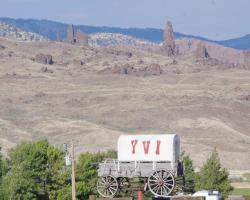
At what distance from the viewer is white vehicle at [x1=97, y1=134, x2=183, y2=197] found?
39656 mm

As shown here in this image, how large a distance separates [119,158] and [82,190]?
30.4 m

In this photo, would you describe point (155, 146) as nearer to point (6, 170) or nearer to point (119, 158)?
point (119, 158)

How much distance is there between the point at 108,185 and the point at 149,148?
2.03 m

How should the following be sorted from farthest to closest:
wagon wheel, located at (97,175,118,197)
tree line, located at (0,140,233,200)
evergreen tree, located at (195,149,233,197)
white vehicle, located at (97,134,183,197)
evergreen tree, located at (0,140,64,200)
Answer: evergreen tree, located at (195,149,233,197)
evergreen tree, located at (0,140,64,200)
tree line, located at (0,140,233,200)
wagon wheel, located at (97,175,118,197)
white vehicle, located at (97,134,183,197)

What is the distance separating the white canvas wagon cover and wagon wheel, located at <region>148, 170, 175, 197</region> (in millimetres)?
511

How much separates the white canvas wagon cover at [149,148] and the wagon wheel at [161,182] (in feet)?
1.68

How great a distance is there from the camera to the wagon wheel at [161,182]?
3950 centimetres

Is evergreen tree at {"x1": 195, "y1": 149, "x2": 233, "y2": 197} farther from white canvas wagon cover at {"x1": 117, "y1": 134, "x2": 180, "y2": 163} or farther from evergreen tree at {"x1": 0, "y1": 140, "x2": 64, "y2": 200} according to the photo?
white canvas wagon cover at {"x1": 117, "y1": 134, "x2": 180, "y2": 163}

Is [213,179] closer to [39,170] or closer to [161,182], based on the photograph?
[39,170]

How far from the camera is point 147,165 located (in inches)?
1575

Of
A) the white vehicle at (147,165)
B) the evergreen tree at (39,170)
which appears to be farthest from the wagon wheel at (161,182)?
the evergreen tree at (39,170)

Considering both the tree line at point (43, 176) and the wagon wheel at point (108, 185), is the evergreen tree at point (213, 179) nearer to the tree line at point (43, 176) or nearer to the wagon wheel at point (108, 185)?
the tree line at point (43, 176)

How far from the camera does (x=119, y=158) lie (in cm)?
4038

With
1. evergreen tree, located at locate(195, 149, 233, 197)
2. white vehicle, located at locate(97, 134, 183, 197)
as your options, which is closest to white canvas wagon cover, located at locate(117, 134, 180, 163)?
white vehicle, located at locate(97, 134, 183, 197)
